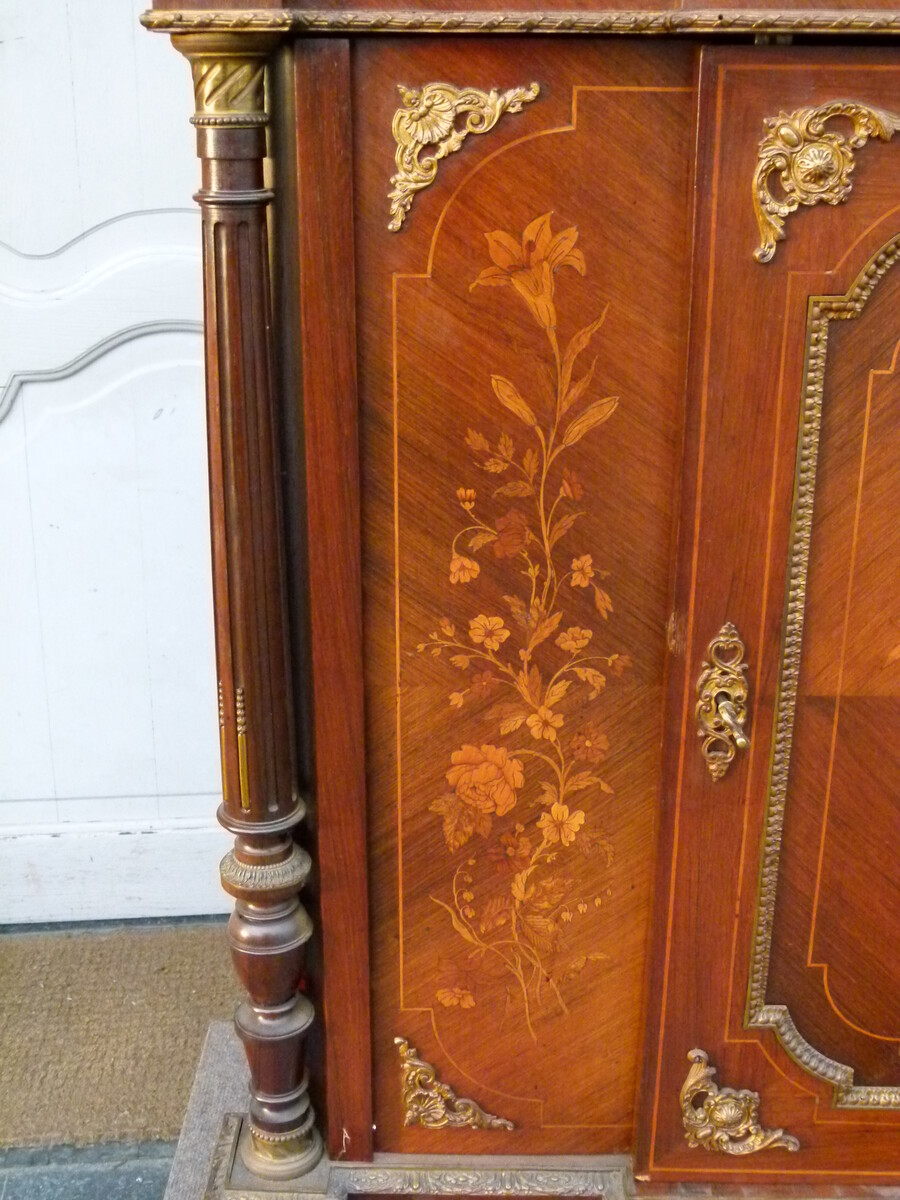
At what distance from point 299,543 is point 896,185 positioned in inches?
25.0

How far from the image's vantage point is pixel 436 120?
100cm

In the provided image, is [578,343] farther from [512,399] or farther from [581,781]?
[581,781]

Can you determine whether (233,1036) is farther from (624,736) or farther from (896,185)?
(896,185)

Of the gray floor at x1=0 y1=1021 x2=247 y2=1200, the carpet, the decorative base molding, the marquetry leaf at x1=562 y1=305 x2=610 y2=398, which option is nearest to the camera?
the marquetry leaf at x1=562 y1=305 x2=610 y2=398

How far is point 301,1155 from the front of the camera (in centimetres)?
131

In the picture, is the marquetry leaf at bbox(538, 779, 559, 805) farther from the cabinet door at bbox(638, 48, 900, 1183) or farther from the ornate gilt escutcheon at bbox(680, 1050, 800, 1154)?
the ornate gilt escutcheon at bbox(680, 1050, 800, 1154)

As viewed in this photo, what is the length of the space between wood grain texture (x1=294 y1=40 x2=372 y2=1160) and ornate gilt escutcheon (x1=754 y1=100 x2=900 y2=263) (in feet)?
1.19

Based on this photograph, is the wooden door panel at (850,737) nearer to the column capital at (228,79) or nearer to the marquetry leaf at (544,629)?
the marquetry leaf at (544,629)

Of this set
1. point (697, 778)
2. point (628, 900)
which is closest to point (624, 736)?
point (697, 778)

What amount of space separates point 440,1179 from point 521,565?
0.71 meters

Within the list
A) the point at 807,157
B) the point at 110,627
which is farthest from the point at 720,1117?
the point at 110,627

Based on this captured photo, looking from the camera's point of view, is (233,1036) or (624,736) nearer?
(624,736)

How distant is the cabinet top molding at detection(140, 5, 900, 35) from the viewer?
946 millimetres

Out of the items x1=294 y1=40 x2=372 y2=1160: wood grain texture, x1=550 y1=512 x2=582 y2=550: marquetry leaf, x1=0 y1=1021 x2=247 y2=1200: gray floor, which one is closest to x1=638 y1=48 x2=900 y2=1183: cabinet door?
x1=550 y1=512 x2=582 y2=550: marquetry leaf
